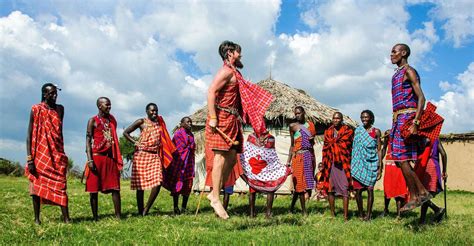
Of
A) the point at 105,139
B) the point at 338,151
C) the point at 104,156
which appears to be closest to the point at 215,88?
the point at 105,139

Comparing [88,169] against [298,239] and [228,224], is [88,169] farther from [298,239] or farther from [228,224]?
[298,239]

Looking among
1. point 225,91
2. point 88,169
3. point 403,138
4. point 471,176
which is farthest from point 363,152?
point 471,176

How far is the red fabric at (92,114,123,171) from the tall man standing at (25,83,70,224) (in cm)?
57

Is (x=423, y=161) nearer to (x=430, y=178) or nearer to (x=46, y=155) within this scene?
(x=430, y=178)

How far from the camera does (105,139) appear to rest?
24.8ft

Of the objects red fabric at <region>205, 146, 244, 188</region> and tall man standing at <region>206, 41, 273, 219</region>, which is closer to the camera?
tall man standing at <region>206, 41, 273, 219</region>

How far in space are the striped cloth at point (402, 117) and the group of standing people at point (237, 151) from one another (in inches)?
0.5

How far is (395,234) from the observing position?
535 centimetres

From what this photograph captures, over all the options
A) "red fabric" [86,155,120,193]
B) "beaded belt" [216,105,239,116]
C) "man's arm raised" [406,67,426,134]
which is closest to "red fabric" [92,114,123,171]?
"red fabric" [86,155,120,193]

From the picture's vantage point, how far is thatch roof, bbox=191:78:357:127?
15.3m

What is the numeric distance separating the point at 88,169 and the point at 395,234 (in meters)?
4.90

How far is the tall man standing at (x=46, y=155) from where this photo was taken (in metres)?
6.89

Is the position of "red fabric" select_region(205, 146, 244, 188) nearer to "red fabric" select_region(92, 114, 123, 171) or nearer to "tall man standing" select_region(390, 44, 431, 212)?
"red fabric" select_region(92, 114, 123, 171)

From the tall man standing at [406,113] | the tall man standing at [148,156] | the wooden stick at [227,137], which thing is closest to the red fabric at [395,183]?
the tall man standing at [406,113]
